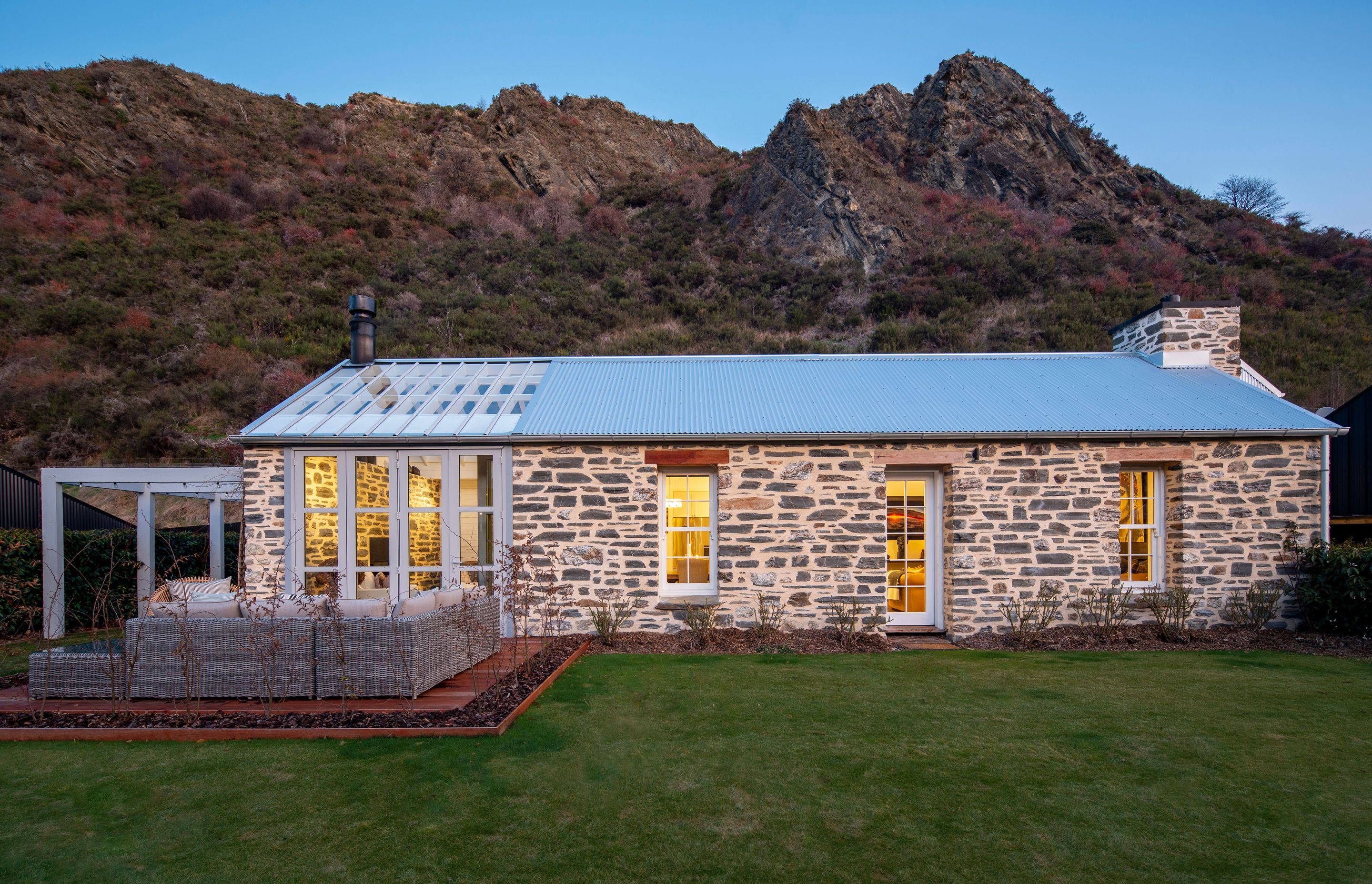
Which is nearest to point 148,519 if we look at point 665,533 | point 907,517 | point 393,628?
point 393,628

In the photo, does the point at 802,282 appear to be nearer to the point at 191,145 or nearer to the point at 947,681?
the point at 947,681

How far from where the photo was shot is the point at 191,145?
29.3m

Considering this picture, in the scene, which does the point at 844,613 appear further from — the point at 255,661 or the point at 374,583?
the point at 255,661

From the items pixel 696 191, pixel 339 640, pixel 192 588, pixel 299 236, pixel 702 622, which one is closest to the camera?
pixel 339 640

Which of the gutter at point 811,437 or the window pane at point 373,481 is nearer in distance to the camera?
the gutter at point 811,437

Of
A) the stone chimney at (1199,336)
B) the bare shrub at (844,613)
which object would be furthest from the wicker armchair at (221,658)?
the stone chimney at (1199,336)

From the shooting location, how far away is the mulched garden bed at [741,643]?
7699 mm

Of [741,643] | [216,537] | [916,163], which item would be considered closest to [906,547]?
[741,643]

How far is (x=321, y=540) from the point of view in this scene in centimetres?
831

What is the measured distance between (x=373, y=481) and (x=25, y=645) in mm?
4764

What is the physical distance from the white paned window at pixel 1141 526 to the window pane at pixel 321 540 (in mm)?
9923

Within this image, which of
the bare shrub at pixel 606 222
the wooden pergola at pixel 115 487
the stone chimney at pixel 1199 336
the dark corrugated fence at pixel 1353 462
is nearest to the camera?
the wooden pergola at pixel 115 487

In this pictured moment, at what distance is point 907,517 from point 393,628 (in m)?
6.25

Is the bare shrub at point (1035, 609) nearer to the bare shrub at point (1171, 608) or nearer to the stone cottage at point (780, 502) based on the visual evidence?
the stone cottage at point (780, 502)
